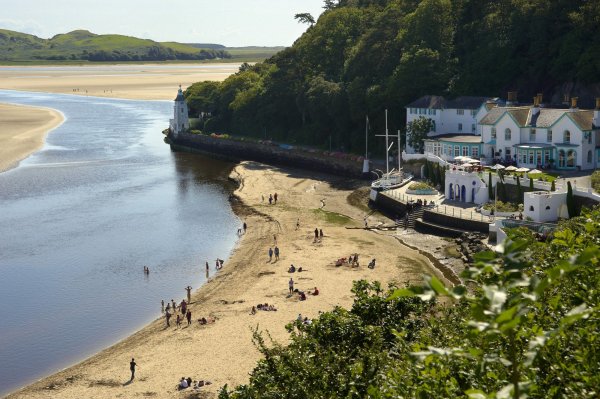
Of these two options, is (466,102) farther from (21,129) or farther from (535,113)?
(21,129)

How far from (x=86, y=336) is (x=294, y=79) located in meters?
66.6

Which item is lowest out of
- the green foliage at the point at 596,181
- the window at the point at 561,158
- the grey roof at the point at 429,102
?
the green foliage at the point at 596,181

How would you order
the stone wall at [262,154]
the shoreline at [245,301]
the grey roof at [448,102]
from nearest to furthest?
the shoreline at [245,301] < the grey roof at [448,102] < the stone wall at [262,154]

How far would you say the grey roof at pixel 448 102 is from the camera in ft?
232

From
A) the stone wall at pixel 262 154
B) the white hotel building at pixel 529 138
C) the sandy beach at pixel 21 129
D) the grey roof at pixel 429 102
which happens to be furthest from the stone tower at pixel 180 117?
the white hotel building at pixel 529 138

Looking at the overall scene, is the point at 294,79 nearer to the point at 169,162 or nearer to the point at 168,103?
the point at 169,162

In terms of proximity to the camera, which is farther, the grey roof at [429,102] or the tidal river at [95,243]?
the grey roof at [429,102]

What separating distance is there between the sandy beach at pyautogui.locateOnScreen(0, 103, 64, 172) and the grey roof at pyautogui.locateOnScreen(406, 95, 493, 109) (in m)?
44.6

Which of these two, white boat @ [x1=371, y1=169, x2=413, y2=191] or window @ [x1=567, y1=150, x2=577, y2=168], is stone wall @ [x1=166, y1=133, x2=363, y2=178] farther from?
window @ [x1=567, y1=150, x2=577, y2=168]

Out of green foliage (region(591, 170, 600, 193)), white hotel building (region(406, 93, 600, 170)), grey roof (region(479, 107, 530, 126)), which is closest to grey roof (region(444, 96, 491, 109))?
white hotel building (region(406, 93, 600, 170))

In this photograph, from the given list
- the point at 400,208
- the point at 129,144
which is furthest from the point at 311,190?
the point at 129,144

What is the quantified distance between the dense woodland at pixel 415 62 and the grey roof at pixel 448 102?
216 cm

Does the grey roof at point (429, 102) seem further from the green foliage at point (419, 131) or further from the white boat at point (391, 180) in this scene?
the white boat at point (391, 180)

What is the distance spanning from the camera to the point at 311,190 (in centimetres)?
7031
